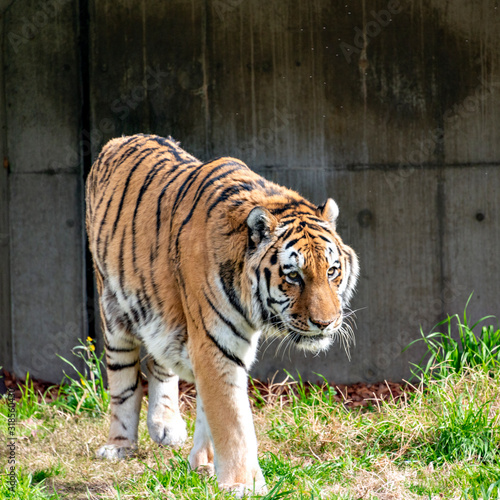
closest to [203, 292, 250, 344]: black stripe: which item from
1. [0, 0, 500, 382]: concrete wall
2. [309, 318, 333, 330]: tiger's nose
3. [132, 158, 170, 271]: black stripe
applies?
[309, 318, 333, 330]: tiger's nose

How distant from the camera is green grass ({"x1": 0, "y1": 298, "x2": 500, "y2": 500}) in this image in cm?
353

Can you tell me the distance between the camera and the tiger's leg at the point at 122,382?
4523 millimetres

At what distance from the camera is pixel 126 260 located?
4.39 meters

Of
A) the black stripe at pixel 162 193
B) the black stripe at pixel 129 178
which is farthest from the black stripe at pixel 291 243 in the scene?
the black stripe at pixel 129 178

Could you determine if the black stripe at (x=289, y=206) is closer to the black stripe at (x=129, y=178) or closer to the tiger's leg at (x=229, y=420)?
the tiger's leg at (x=229, y=420)

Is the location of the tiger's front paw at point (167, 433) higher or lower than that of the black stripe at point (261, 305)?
lower

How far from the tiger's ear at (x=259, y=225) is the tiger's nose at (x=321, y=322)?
1.53 ft

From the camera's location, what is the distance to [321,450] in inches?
167

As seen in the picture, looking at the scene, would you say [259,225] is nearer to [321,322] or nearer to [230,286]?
[230,286]

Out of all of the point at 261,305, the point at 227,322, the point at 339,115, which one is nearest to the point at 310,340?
the point at 261,305

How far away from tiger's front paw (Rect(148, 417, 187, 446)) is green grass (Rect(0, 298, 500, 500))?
0.06 m

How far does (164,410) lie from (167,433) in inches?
5.6

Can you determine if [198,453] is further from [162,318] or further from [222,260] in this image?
[222,260]

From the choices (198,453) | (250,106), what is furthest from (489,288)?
(198,453)
